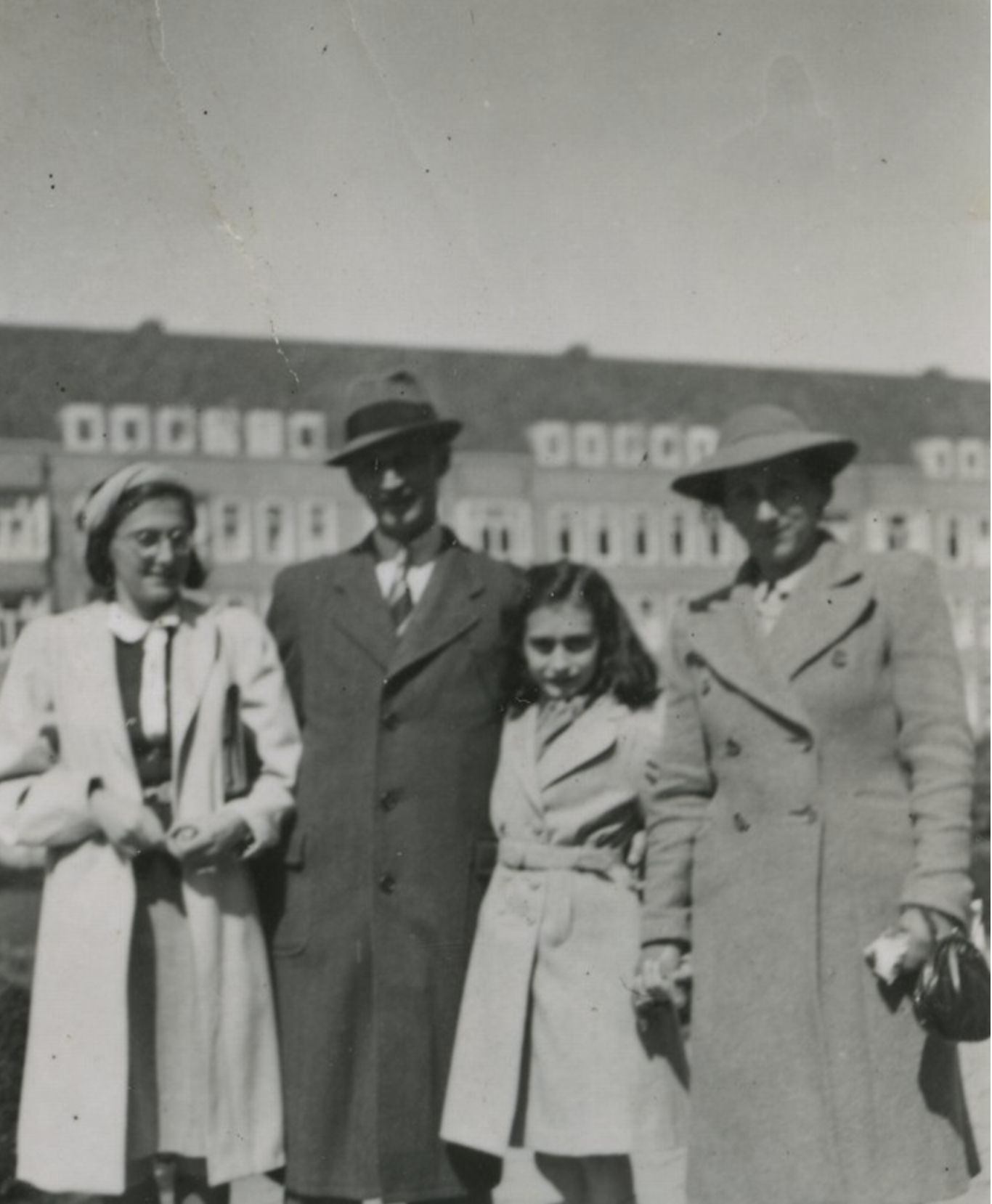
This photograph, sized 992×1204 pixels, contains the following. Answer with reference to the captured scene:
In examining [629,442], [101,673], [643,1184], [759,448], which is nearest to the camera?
[759,448]

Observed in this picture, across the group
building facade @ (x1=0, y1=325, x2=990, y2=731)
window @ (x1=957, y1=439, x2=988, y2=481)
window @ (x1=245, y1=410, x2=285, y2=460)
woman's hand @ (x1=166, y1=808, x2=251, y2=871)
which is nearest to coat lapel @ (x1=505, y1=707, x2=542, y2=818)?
woman's hand @ (x1=166, y1=808, x2=251, y2=871)

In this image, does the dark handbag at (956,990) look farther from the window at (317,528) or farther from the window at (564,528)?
the window at (317,528)

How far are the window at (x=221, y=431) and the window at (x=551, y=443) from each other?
3575 millimetres

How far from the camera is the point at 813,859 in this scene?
11.4 feet

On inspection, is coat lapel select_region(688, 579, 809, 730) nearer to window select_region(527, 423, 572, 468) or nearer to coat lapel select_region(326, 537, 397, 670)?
coat lapel select_region(326, 537, 397, 670)

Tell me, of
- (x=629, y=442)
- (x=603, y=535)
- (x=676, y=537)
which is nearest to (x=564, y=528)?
(x=603, y=535)

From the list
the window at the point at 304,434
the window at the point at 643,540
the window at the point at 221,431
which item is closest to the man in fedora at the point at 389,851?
the window at the point at 643,540

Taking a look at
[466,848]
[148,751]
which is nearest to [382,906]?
[466,848]

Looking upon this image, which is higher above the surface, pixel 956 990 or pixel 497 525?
pixel 497 525

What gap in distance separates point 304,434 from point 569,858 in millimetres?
15950

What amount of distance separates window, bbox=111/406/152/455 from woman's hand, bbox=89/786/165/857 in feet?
39.7

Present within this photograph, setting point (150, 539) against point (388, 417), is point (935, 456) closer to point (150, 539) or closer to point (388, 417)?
point (388, 417)

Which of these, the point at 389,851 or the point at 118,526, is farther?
the point at 118,526

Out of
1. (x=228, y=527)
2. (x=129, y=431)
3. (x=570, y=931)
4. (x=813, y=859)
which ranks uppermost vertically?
(x=129, y=431)
